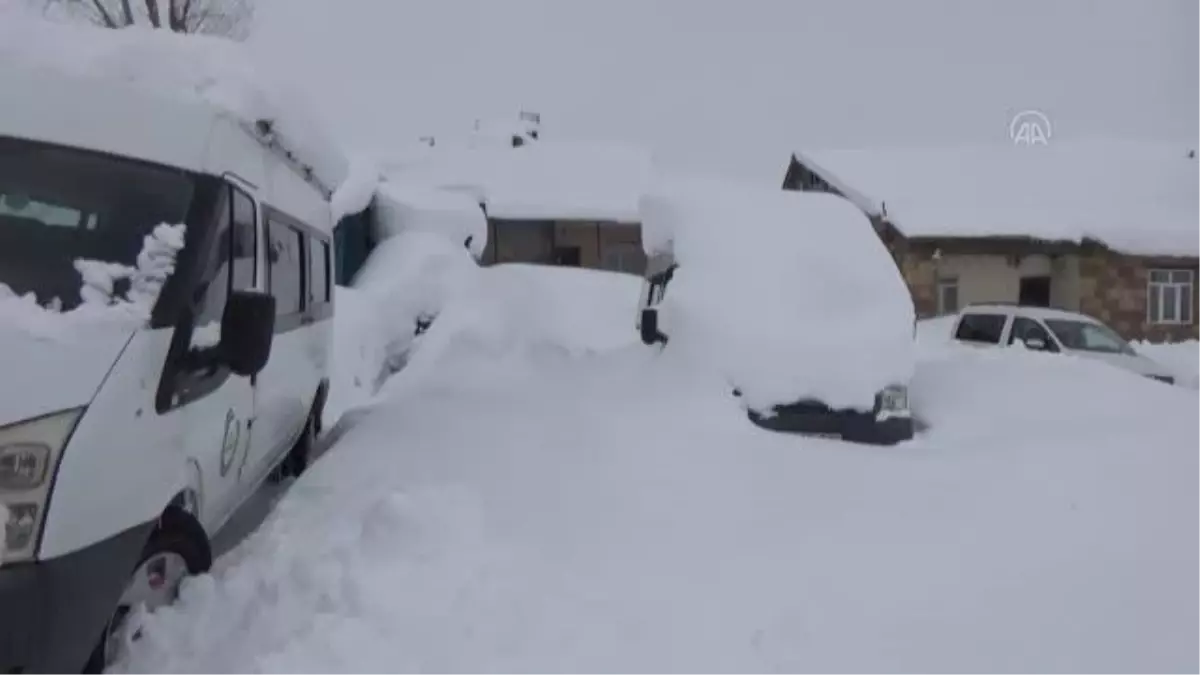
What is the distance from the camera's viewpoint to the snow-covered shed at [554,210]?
3372 centimetres

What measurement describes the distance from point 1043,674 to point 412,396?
229 inches

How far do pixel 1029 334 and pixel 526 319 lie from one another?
7383 millimetres

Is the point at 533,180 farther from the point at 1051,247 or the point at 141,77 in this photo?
the point at 141,77

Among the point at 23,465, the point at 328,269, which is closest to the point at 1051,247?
the point at 328,269

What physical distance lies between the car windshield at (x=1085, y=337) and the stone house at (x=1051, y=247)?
10657 mm

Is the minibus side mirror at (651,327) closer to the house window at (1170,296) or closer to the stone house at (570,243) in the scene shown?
the house window at (1170,296)

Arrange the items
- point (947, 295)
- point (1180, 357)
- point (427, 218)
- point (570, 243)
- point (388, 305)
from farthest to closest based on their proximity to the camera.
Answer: point (570, 243) < point (947, 295) < point (1180, 357) < point (427, 218) < point (388, 305)

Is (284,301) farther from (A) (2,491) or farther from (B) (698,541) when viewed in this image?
(A) (2,491)

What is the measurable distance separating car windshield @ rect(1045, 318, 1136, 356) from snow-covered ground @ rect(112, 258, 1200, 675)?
8.39m

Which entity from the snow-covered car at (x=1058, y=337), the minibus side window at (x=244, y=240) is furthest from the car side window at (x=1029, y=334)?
the minibus side window at (x=244, y=240)

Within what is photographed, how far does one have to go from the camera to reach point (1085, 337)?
16.6 metres

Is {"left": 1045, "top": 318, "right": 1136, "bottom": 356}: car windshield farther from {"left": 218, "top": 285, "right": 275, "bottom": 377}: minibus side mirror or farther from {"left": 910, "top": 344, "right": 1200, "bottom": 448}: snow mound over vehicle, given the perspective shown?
{"left": 218, "top": 285, "right": 275, "bottom": 377}: minibus side mirror

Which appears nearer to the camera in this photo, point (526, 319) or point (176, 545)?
point (176, 545)

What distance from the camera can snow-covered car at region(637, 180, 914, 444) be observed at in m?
8.20
